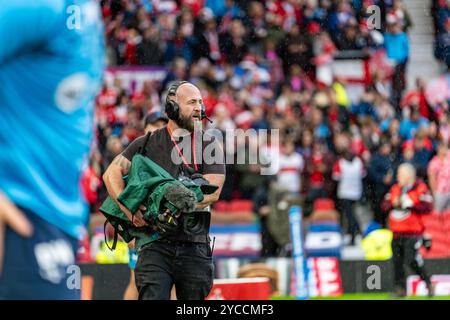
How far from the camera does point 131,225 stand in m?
6.45

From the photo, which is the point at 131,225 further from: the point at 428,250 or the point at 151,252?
the point at 428,250

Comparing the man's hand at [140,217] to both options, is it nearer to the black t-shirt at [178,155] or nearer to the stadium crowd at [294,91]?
the black t-shirt at [178,155]

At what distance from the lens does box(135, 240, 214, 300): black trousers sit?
6.36m

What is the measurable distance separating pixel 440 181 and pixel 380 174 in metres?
1.29

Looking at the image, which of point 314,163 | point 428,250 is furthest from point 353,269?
point 314,163

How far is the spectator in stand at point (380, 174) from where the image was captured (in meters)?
16.5

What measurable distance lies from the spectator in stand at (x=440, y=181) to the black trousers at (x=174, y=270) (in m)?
9.64

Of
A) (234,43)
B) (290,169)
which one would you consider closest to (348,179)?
(290,169)

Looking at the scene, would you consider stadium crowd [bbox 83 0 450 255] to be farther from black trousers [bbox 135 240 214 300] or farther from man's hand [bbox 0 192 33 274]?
man's hand [bbox 0 192 33 274]

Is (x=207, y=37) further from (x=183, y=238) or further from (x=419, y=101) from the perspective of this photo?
(x=183, y=238)

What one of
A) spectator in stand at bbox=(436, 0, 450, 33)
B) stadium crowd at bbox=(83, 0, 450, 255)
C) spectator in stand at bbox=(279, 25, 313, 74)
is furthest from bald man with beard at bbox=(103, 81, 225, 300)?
spectator in stand at bbox=(436, 0, 450, 33)

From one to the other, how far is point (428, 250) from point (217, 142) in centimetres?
806

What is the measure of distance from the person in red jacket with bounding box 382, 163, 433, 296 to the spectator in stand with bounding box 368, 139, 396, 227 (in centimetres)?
248

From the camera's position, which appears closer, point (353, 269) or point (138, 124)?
point (353, 269)
